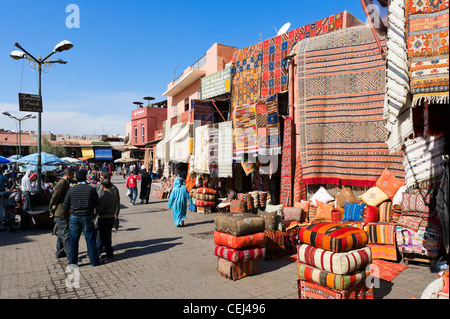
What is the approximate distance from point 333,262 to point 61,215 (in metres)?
4.96

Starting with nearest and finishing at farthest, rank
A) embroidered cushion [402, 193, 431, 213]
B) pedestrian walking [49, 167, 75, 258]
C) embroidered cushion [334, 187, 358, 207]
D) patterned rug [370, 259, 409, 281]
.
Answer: patterned rug [370, 259, 409, 281]
embroidered cushion [402, 193, 431, 213]
pedestrian walking [49, 167, 75, 258]
embroidered cushion [334, 187, 358, 207]

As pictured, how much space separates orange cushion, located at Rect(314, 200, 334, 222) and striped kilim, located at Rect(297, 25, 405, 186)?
63 cm

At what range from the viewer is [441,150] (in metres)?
5.01

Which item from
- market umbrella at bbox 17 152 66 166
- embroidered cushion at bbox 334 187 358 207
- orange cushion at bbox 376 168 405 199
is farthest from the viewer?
market umbrella at bbox 17 152 66 166

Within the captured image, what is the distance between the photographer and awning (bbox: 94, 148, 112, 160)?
4375cm

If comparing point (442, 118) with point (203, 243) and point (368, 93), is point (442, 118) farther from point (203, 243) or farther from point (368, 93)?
point (203, 243)

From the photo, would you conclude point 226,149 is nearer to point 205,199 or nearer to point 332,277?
point 205,199

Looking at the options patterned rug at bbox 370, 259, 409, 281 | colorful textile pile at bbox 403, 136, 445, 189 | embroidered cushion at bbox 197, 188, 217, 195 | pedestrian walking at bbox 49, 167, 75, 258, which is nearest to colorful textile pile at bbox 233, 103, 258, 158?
embroidered cushion at bbox 197, 188, 217, 195

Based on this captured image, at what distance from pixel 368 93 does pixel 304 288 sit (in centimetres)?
494

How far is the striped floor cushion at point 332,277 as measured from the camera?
3.34 m

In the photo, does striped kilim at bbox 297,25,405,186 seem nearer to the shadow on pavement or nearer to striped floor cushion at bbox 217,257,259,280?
striped floor cushion at bbox 217,257,259,280
